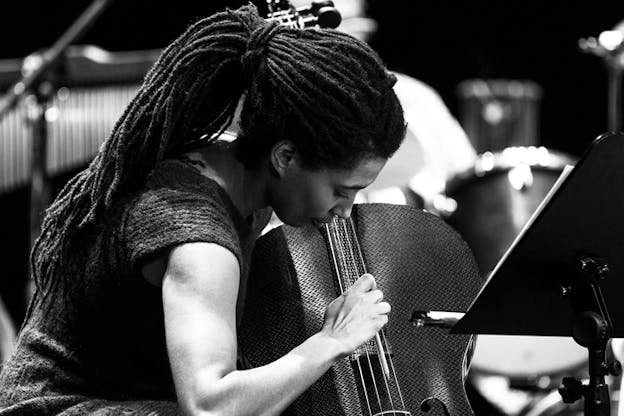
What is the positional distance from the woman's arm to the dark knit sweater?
73 mm

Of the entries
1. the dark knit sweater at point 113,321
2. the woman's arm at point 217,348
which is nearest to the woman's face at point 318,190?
the dark knit sweater at point 113,321

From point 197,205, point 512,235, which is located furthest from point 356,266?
point 512,235

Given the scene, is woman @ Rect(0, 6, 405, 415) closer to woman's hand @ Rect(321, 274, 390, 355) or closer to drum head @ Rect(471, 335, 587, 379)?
woman's hand @ Rect(321, 274, 390, 355)

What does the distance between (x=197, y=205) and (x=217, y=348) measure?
0.90 feet

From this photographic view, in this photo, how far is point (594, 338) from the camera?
197 cm

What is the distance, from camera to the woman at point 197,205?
6.28ft

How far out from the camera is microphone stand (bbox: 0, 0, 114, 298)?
3.65 meters

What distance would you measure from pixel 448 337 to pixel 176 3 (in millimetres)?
4498

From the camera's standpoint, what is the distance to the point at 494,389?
4.55m

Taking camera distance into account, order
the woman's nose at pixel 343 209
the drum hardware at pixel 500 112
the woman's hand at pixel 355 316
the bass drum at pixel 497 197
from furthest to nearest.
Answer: the drum hardware at pixel 500 112 < the bass drum at pixel 497 197 < the woman's nose at pixel 343 209 < the woman's hand at pixel 355 316

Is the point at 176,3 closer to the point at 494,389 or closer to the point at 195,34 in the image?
the point at 494,389

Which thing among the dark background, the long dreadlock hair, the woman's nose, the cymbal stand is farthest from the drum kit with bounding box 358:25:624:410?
the dark background

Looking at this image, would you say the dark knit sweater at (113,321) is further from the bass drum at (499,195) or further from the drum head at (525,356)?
the bass drum at (499,195)

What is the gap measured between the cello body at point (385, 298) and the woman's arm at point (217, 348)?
0.21 meters
